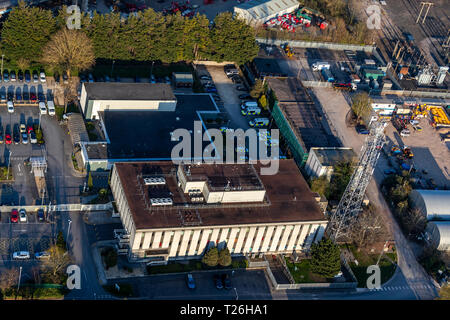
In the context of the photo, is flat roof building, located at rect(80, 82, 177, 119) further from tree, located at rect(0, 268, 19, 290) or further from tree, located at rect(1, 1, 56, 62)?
tree, located at rect(0, 268, 19, 290)

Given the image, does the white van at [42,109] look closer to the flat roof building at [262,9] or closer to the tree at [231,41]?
the tree at [231,41]

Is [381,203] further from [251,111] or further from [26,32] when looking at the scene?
[26,32]

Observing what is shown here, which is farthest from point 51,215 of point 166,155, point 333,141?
point 333,141

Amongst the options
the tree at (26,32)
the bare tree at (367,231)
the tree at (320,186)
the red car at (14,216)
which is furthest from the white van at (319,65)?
the red car at (14,216)

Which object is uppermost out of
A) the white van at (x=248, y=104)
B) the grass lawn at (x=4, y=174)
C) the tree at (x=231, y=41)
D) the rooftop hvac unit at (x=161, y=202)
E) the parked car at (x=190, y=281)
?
the tree at (x=231, y=41)

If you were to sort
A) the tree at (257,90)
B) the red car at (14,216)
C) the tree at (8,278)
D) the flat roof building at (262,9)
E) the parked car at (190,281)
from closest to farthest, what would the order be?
1. the tree at (8,278)
2. the parked car at (190,281)
3. the red car at (14,216)
4. the tree at (257,90)
5. the flat roof building at (262,9)

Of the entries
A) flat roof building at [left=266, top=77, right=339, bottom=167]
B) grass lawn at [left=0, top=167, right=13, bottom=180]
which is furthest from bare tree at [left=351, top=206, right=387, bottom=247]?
grass lawn at [left=0, top=167, right=13, bottom=180]

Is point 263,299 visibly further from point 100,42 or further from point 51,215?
point 100,42
